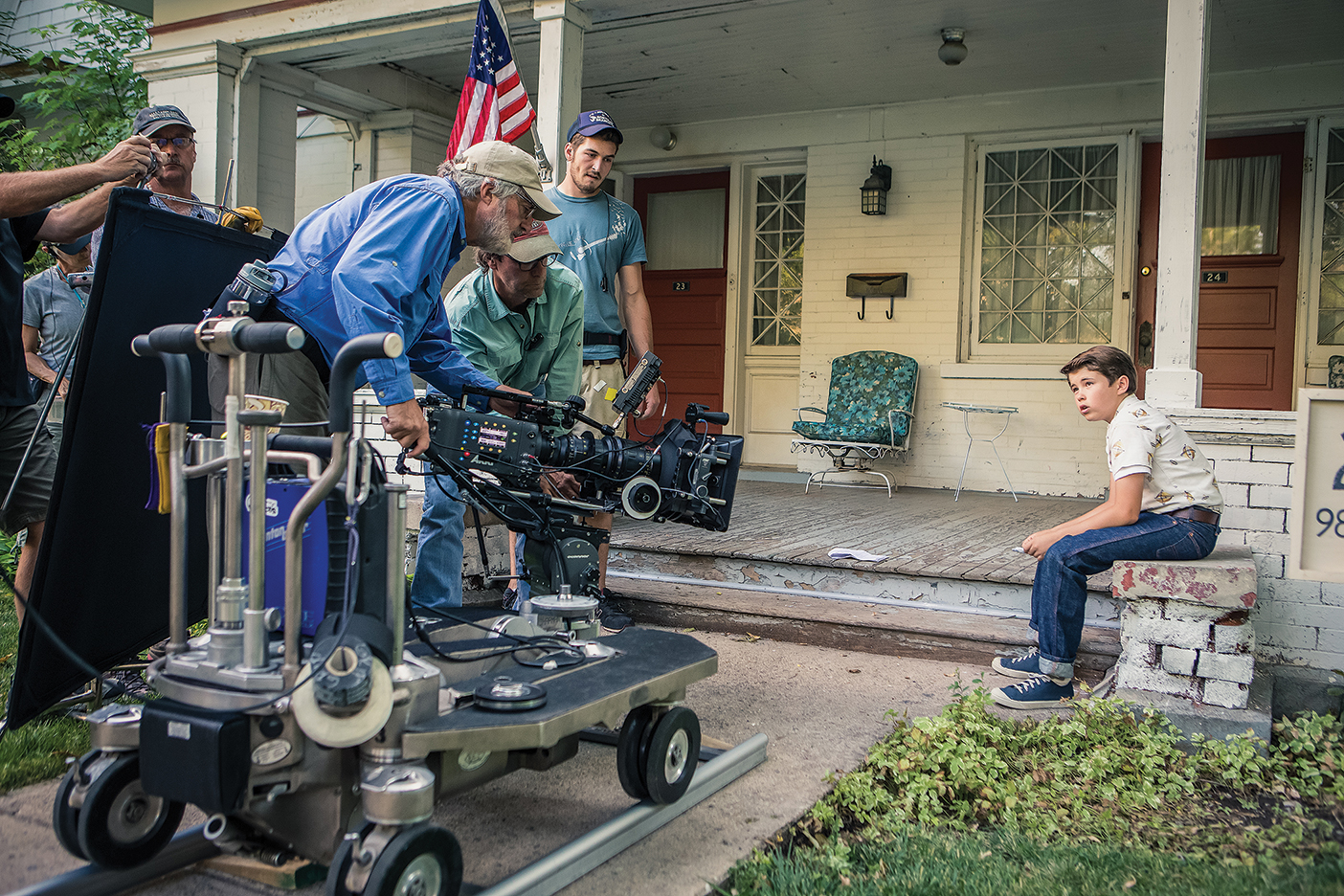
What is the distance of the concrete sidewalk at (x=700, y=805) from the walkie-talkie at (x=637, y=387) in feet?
3.21

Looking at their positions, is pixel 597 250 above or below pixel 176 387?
above

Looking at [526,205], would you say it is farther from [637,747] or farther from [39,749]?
[39,749]

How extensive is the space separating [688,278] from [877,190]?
6.18 feet

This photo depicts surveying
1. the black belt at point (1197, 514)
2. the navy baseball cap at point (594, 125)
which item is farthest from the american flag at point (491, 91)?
the black belt at point (1197, 514)

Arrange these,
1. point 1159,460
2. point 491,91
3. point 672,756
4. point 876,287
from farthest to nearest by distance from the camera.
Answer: point 876,287
point 491,91
point 1159,460
point 672,756

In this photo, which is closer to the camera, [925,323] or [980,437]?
[980,437]

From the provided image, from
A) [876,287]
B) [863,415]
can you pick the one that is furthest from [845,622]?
[876,287]

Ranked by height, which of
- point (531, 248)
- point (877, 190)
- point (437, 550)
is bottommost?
point (437, 550)

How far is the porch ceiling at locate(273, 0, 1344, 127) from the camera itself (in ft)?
18.7

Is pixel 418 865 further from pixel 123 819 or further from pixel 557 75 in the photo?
pixel 557 75

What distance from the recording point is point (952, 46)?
6.10m

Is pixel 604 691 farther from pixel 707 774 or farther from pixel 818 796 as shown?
pixel 818 796

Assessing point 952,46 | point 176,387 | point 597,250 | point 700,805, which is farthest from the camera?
point 952,46

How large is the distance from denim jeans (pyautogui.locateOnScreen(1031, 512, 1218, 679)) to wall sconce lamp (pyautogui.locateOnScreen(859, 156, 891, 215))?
15.6 feet
